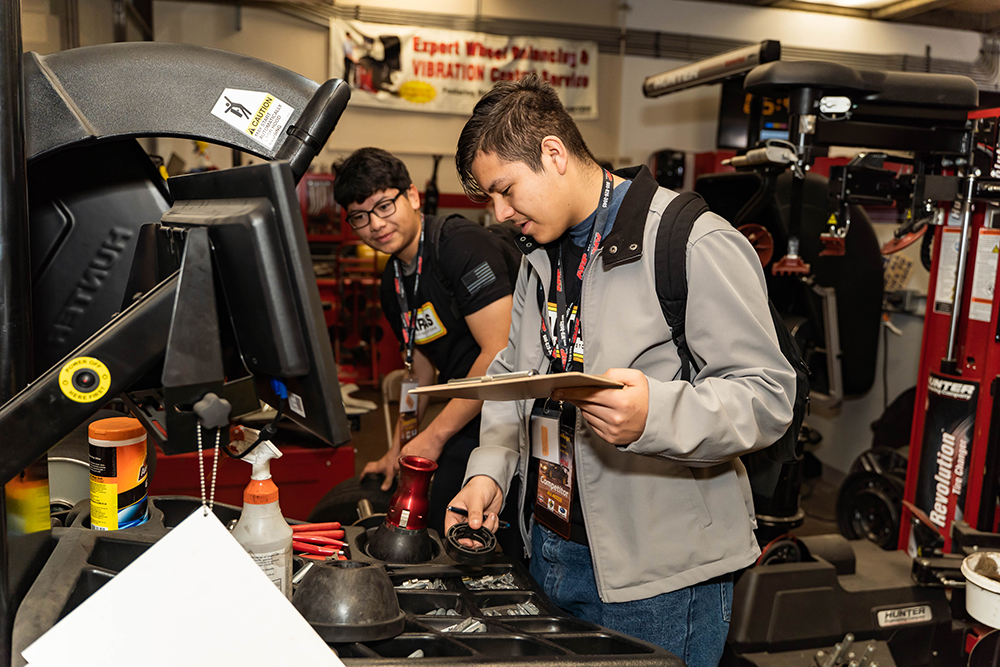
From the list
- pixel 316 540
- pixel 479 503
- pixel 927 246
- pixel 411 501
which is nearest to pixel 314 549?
pixel 316 540

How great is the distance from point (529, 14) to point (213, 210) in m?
7.30


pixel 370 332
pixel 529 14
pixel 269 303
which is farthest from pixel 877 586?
pixel 529 14

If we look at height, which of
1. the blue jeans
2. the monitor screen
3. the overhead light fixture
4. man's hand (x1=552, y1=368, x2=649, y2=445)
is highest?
the overhead light fixture

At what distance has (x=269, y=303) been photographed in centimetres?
70

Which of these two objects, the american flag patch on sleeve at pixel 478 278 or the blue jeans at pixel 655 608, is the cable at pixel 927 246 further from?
the blue jeans at pixel 655 608

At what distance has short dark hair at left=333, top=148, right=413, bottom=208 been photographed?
219 centimetres

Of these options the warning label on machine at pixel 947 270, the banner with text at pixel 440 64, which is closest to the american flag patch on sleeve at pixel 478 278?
the warning label on machine at pixel 947 270

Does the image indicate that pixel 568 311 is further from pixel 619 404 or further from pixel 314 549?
pixel 314 549

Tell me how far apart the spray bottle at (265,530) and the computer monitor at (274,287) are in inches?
10.7

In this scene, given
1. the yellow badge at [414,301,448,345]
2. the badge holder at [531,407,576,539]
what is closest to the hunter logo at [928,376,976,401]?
the yellow badge at [414,301,448,345]

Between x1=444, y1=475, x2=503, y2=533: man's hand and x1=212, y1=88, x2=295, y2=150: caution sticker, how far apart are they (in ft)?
2.30

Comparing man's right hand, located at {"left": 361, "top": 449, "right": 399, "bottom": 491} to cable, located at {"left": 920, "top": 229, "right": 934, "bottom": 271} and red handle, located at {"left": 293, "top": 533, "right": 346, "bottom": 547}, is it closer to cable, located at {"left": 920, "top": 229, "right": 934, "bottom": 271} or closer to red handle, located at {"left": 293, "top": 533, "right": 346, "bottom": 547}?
red handle, located at {"left": 293, "top": 533, "right": 346, "bottom": 547}

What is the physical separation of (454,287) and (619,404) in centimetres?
124

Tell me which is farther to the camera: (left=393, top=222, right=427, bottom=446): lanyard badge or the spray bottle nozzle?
(left=393, top=222, right=427, bottom=446): lanyard badge
